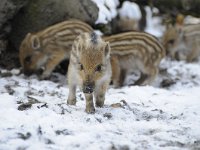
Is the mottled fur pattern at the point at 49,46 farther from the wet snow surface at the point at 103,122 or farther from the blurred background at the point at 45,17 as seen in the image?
the wet snow surface at the point at 103,122

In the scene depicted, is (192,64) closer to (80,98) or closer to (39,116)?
(80,98)

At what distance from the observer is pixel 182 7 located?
11461 millimetres

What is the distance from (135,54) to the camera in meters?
7.72

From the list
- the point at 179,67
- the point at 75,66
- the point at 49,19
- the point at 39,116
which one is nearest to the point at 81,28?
the point at 49,19

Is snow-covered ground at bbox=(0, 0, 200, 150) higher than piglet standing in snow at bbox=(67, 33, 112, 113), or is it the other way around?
piglet standing in snow at bbox=(67, 33, 112, 113)

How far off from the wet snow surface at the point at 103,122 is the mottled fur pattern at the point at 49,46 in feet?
4.92

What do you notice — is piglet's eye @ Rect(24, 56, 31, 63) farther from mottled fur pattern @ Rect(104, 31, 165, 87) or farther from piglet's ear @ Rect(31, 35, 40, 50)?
mottled fur pattern @ Rect(104, 31, 165, 87)

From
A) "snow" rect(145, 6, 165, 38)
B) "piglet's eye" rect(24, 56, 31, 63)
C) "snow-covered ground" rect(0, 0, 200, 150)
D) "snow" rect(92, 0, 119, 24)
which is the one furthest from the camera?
"snow" rect(145, 6, 165, 38)

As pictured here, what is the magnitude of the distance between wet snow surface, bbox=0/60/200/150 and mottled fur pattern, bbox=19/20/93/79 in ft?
4.92

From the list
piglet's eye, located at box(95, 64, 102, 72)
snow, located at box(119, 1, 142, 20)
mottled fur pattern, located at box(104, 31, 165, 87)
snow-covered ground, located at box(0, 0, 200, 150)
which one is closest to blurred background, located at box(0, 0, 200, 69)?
snow, located at box(119, 1, 142, 20)

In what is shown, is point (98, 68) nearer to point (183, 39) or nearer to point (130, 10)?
point (130, 10)

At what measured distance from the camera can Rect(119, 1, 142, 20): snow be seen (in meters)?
9.12

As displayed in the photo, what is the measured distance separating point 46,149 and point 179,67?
5.71 m

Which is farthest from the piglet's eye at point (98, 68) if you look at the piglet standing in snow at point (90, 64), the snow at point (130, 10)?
the snow at point (130, 10)
